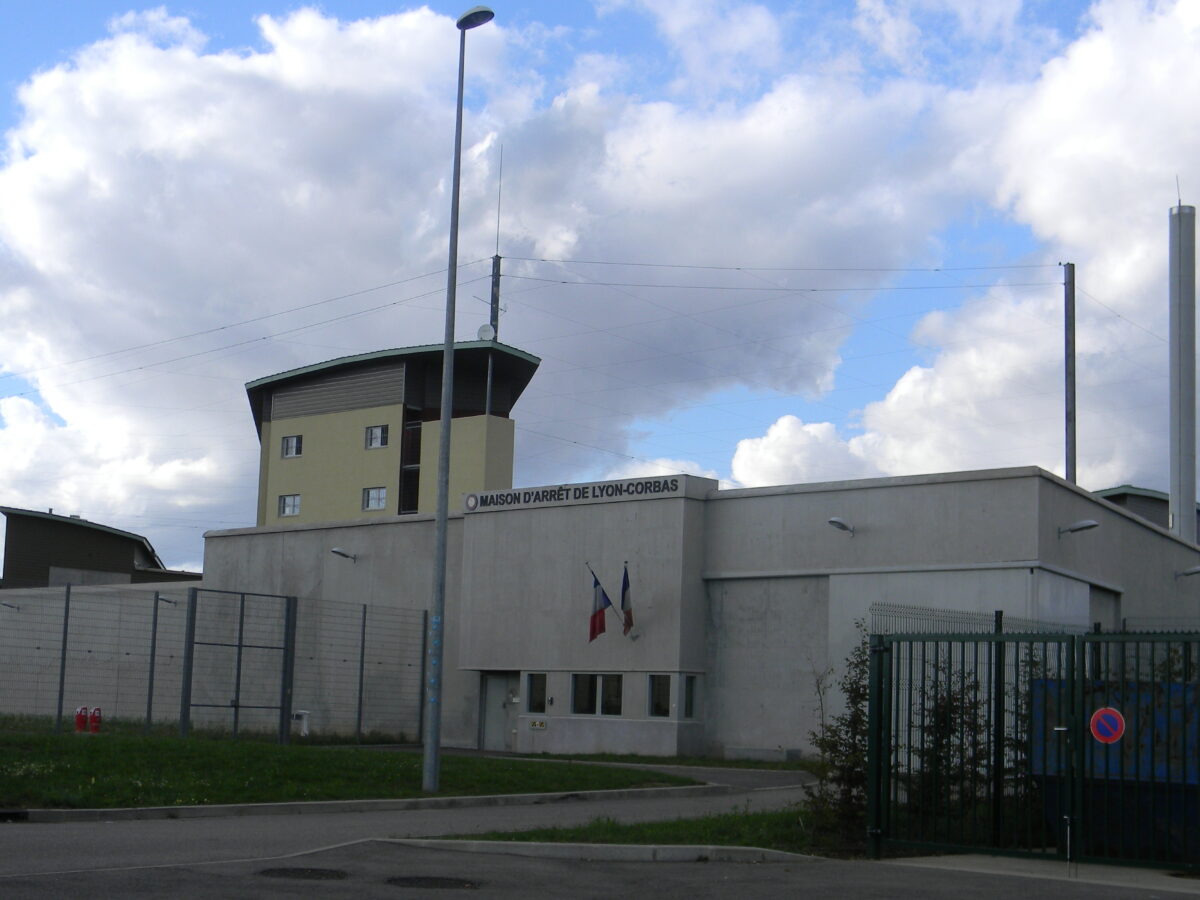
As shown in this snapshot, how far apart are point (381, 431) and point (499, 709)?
2683 centimetres

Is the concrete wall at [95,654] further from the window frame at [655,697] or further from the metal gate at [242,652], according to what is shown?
the window frame at [655,697]

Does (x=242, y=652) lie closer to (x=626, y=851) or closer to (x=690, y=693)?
(x=690, y=693)

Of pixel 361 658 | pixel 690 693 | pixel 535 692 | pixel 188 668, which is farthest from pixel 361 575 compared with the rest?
pixel 188 668

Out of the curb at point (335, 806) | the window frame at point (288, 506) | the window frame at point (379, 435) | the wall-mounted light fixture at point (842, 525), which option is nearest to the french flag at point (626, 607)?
the wall-mounted light fixture at point (842, 525)

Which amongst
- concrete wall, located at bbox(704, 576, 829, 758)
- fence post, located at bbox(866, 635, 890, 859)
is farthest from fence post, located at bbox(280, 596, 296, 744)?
fence post, located at bbox(866, 635, 890, 859)

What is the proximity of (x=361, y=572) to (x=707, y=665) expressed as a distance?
1199 cm

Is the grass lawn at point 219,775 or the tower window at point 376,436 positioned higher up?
the tower window at point 376,436

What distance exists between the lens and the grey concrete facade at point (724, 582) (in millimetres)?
30000

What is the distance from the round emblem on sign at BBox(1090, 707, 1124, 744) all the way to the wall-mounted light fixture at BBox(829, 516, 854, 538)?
61.1ft

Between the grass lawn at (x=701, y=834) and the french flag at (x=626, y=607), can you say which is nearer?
the grass lawn at (x=701, y=834)

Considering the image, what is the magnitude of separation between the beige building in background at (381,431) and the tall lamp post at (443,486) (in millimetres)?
36377

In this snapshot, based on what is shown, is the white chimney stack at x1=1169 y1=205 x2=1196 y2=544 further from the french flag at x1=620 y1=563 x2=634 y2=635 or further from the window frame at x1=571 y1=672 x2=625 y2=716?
the window frame at x1=571 y1=672 x2=625 y2=716

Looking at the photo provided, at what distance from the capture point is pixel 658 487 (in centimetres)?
3444

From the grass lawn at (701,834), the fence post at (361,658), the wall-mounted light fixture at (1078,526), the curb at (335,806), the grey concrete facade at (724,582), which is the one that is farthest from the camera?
the fence post at (361,658)
